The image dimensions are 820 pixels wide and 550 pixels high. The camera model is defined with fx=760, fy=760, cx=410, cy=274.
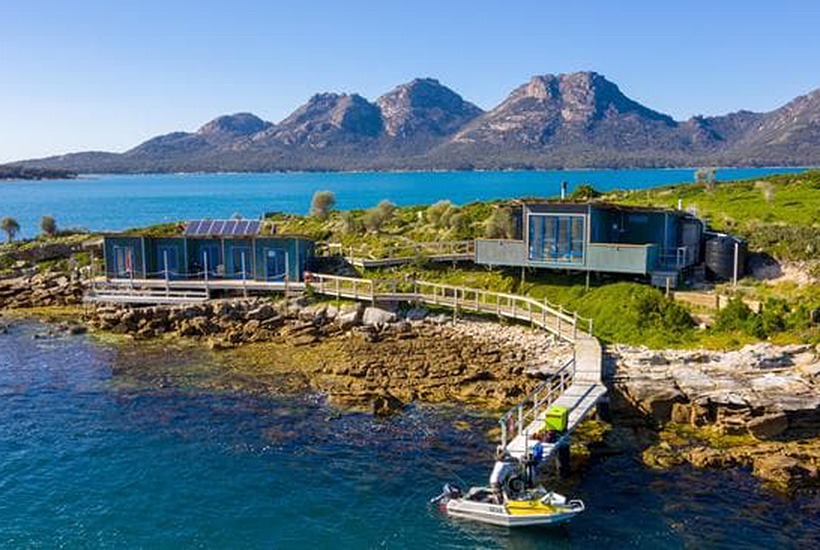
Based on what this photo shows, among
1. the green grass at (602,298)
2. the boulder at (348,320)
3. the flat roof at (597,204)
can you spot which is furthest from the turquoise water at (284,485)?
the flat roof at (597,204)

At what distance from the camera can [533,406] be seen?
2348 centimetres

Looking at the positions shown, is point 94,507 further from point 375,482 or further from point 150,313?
point 150,313

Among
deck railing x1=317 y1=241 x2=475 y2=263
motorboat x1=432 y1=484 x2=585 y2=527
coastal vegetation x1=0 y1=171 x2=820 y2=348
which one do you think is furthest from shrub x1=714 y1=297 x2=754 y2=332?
deck railing x1=317 y1=241 x2=475 y2=263

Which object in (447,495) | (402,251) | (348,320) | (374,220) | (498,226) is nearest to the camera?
(447,495)

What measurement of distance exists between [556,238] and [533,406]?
12.8m

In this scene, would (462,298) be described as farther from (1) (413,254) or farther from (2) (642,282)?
(1) (413,254)

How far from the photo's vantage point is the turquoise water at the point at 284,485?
1747 centimetres

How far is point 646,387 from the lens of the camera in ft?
78.8

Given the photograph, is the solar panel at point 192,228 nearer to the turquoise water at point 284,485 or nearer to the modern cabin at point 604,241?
the turquoise water at point 284,485

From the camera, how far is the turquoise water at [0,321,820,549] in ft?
57.3

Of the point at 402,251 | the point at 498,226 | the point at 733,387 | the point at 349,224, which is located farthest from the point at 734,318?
the point at 349,224

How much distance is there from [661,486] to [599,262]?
51.5ft

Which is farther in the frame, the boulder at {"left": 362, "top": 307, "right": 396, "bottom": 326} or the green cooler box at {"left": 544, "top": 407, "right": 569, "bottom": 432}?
the boulder at {"left": 362, "top": 307, "right": 396, "bottom": 326}

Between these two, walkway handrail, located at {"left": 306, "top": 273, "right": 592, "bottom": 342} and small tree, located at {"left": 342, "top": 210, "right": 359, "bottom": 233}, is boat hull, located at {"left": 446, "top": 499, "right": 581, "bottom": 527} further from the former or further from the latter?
small tree, located at {"left": 342, "top": 210, "right": 359, "bottom": 233}
